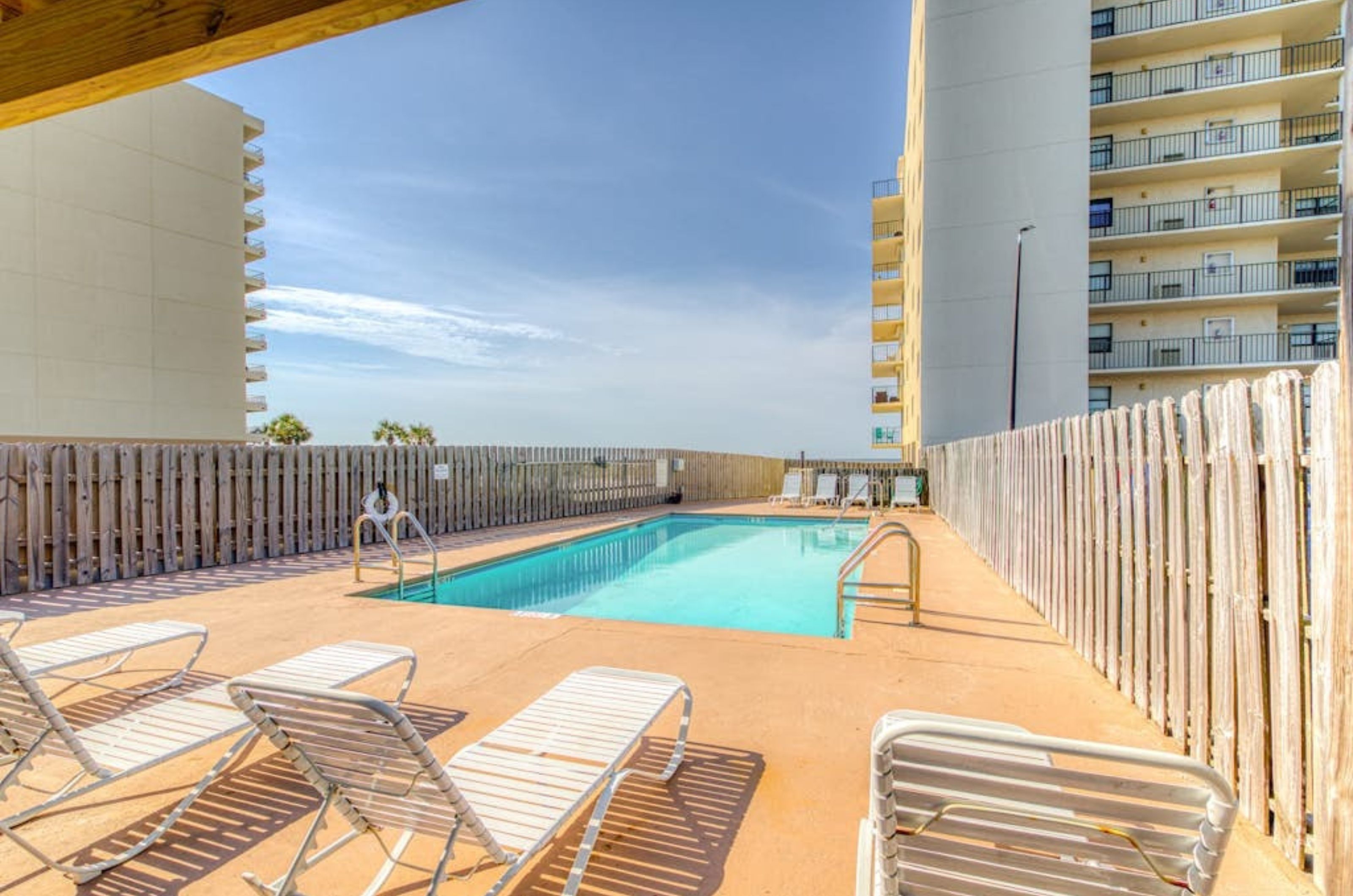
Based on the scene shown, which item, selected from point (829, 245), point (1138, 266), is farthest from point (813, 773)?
point (829, 245)

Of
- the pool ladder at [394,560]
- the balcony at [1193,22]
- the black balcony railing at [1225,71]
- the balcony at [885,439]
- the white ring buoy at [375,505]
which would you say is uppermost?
the balcony at [1193,22]

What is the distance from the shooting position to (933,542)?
10.5 metres

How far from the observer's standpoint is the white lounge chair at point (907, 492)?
57.7 feet

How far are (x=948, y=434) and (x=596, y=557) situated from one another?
51.2 feet

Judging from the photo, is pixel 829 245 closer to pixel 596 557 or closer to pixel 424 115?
pixel 424 115

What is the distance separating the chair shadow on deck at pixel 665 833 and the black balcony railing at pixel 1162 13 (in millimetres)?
27723

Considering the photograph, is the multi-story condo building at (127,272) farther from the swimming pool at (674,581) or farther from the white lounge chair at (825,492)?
the white lounge chair at (825,492)

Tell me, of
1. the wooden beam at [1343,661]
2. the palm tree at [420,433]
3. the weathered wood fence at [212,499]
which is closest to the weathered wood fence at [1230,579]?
the wooden beam at [1343,661]

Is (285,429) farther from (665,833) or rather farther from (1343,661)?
(1343,661)

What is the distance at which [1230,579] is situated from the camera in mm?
2541

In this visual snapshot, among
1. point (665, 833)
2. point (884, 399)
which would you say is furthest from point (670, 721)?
point (884, 399)

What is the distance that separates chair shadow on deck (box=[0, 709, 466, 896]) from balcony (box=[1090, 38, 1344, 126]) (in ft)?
95.0

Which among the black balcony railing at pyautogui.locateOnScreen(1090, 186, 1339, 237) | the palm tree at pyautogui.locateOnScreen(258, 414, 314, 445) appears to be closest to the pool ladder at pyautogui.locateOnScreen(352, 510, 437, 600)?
the black balcony railing at pyautogui.locateOnScreen(1090, 186, 1339, 237)

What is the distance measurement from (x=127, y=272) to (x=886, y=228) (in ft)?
115
